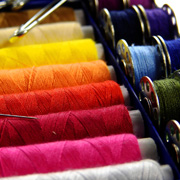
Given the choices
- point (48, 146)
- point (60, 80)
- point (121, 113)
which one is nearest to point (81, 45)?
point (60, 80)

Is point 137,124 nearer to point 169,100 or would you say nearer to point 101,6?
point 169,100

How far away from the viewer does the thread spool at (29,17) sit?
1.80 metres

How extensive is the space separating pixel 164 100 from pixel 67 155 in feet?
1.26

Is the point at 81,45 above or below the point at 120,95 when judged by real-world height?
above

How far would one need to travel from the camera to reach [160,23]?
163cm

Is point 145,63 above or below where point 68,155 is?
above

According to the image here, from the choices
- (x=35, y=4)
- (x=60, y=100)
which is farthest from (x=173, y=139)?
(x=35, y=4)

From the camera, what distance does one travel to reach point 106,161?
1.06 meters

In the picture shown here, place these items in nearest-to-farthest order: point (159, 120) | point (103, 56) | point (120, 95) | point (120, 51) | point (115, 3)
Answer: point (159, 120) → point (120, 95) → point (120, 51) → point (103, 56) → point (115, 3)

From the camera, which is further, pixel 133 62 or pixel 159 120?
pixel 133 62

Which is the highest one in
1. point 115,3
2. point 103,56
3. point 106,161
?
point 115,3

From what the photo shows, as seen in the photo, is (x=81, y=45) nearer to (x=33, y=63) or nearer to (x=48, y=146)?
(x=33, y=63)

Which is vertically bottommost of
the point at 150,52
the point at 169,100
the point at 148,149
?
the point at 148,149

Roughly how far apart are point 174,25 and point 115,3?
0.35 meters
